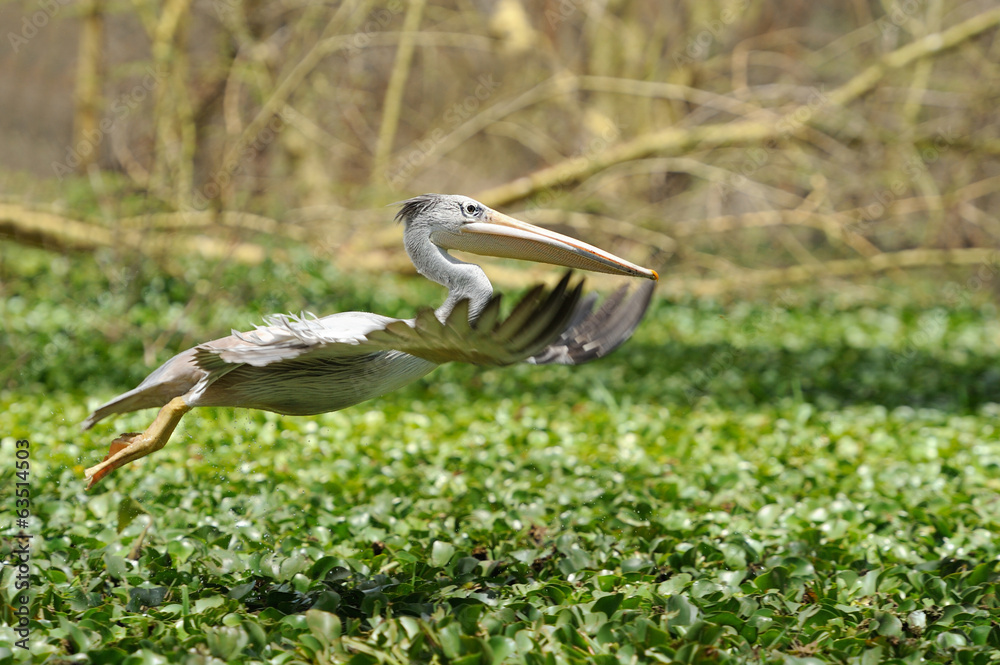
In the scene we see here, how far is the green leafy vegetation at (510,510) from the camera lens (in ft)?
8.85

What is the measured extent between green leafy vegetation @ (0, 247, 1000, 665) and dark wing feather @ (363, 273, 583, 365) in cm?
82

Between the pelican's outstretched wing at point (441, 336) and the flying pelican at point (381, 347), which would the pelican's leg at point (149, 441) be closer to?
the flying pelican at point (381, 347)

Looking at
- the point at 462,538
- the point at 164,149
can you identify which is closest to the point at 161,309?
the point at 164,149

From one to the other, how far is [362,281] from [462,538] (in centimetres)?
507

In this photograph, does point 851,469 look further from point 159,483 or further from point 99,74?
point 99,74

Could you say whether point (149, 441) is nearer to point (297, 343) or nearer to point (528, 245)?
point (297, 343)

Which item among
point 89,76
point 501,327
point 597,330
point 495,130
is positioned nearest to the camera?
point 501,327

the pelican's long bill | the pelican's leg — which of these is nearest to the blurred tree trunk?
the pelican's leg

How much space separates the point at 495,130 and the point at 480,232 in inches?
287

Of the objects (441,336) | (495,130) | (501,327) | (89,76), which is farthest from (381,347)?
(495,130)

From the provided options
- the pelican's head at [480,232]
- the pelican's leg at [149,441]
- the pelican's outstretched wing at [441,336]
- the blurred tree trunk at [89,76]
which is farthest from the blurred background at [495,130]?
the pelican's outstretched wing at [441,336]

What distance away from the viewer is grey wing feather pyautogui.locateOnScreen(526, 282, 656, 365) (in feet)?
10.2

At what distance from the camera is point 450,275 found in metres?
2.86

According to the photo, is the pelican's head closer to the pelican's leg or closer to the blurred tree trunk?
the pelican's leg
